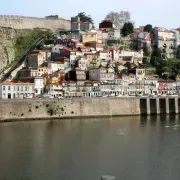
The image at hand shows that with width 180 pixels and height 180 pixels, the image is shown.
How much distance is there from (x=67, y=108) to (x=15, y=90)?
22.2 ft

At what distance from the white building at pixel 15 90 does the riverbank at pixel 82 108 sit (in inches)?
218

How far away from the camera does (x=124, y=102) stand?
52.0 meters

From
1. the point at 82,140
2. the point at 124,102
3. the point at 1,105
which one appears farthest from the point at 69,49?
the point at 82,140

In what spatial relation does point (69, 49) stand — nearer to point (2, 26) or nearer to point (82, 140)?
point (2, 26)

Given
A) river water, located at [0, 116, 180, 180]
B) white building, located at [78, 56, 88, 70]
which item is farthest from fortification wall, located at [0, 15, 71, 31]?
river water, located at [0, 116, 180, 180]

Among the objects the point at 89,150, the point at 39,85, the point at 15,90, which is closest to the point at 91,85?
the point at 39,85

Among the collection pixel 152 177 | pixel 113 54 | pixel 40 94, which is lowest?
pixel 152 177

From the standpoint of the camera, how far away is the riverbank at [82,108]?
46.8 metres

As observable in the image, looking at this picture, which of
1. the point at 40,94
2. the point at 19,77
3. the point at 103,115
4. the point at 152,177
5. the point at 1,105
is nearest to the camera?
the point at 152,177

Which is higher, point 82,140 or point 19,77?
point 19,77

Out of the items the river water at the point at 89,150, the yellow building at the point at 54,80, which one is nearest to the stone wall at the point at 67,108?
the river water at the point at 89,150

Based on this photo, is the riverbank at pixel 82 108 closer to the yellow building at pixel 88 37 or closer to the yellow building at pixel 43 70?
the yellow building at pixel 43 70

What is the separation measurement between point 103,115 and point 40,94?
25.4 ft

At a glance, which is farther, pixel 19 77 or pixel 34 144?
pixel 19 77
